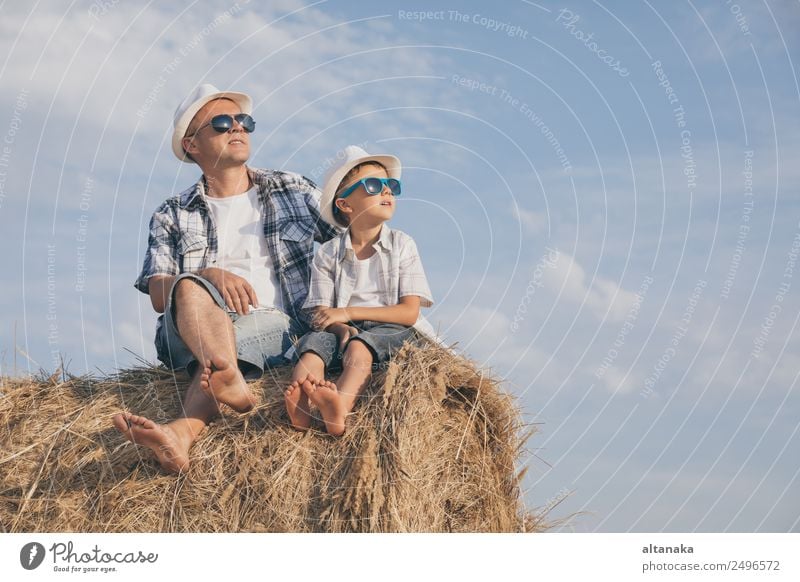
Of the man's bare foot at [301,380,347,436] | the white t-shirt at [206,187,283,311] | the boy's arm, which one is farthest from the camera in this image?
the white t-shirt at [206,187,283,311]

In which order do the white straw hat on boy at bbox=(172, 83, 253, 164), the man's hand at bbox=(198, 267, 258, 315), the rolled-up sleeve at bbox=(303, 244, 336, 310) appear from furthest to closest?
the white straw hat on boy at bbox=(172, 83, 253, 164) → the rolled-up sleeve at bbox=(303, 244, 336, 310) → the man's hand at bbox=(198, 267, 258, 315)

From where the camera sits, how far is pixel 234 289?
5.66 metres

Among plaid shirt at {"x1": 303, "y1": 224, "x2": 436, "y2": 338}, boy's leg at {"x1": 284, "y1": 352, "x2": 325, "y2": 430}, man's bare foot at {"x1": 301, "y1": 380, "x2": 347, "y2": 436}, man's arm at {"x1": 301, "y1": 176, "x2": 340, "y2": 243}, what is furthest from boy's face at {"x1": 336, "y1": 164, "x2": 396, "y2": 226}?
man's bare foot at {"x1": 301, "y1": 380, "x2": 347, "y2": 436}

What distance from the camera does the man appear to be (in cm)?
557

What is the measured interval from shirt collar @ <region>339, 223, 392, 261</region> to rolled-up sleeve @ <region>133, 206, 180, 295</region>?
1159 mm

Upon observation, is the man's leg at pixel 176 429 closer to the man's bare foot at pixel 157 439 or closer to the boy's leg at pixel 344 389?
the man's bare foot at pixel 157 439

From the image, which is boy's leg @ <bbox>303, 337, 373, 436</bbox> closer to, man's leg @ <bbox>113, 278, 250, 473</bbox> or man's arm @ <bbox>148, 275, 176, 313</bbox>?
man's leg @ <bbox>113, 278, 250, 473</bbox>

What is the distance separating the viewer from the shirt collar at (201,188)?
6.39 m

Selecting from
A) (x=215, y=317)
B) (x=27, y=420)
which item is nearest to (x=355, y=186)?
(x=215, y=317)

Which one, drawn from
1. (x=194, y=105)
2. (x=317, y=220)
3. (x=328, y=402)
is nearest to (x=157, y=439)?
(x=328, y=402)

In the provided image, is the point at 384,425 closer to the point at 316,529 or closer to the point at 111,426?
the point at 316,529

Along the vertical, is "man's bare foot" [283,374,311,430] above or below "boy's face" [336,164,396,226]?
below

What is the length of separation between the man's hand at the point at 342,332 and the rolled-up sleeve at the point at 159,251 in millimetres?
1333
